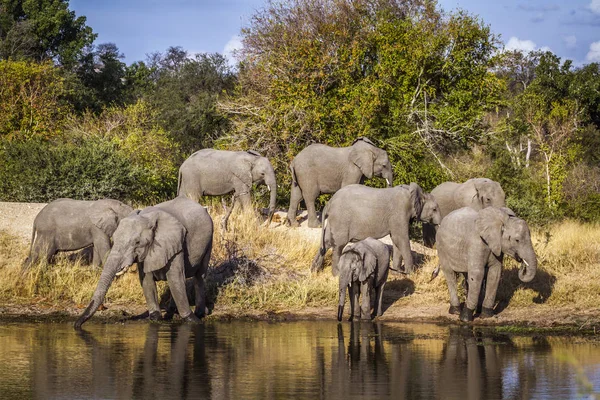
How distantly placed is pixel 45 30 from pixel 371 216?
29.5 metres

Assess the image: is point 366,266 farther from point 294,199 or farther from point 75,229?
point 294,199

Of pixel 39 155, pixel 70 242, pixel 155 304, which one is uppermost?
pixel 39 155

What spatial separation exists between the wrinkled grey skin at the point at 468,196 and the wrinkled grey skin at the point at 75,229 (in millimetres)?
6460

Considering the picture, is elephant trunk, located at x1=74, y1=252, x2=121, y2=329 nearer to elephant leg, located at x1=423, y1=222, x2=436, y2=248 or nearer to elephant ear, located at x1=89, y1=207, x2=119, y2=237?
elephant ear, located at x1=89, y1=207, x2=119, y2=237

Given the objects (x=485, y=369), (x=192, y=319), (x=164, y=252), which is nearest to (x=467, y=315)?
(x=485, y=369)

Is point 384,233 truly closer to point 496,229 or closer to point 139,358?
point 496,229

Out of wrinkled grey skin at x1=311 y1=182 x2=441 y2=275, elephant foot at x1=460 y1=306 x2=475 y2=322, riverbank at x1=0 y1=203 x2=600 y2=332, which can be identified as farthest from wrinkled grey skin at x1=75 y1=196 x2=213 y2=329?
elephant foot at x1=460 y1=306 x2=475 y2=322

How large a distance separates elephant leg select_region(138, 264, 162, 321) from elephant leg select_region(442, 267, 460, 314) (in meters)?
4.22

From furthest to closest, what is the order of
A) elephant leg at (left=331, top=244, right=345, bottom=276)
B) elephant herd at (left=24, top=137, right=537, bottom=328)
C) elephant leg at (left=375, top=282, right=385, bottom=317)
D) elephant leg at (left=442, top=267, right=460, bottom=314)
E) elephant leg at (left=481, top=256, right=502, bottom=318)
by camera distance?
elephant leg at (left=331, top=244, right=345, bottom=276) < elephant leg at (left=442, top=267, right=460, bottom=314) < elephant leg at (left=375, top=282, right=385, bottom=317) < elephant leg at (left=481, top=256, right=502, bottom=318) < elephant herd at (left=24, top=137, right=537, bottom=328)

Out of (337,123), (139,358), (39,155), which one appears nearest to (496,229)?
(139,358)

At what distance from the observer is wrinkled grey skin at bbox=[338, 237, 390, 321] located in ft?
43.7

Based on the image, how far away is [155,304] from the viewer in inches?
529

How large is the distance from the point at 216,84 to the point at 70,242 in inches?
1048

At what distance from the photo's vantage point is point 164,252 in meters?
12.9
